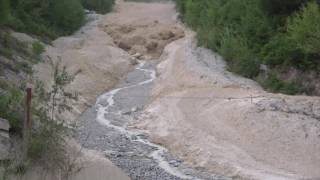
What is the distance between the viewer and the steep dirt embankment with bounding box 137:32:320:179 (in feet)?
77.5

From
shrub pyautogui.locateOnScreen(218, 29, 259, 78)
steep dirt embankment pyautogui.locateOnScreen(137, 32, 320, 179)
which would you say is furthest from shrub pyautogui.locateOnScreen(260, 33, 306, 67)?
steep dirt embankment pyautogui.locateOnScreen(137, 32, 320, 179)

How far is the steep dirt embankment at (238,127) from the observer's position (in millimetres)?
23625

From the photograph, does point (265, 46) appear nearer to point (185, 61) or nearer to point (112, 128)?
point (185, 61)

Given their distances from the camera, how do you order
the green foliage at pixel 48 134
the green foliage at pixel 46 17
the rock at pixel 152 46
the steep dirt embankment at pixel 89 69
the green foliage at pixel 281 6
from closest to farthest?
the green foliage at pixel 48 134 < the steep dirt embankment at pixel 89 69 < the green foliage at pixel 281 6 < the green foliage at pixel 46 17 < the rock at pixel 152 46

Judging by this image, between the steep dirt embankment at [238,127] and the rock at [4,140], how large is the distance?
775cm

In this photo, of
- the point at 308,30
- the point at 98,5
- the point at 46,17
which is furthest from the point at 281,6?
the point at 98,5

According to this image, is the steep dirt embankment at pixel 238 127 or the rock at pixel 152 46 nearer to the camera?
→ the steep dirt embankment at pixel 238 127

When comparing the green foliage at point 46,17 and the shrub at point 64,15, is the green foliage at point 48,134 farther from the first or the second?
the shrub at point 64,15

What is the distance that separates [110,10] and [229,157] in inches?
2039

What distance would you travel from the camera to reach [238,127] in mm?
26594

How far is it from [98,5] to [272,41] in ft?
132

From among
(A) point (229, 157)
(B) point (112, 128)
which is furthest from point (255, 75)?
(A) point (229, 157)

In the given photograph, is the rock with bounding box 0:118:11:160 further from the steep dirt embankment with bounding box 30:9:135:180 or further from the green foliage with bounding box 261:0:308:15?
the green foliage with bounding box 261:0:308:15

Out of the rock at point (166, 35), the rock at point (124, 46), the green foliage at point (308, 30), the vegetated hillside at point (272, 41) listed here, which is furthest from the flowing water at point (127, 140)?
the rock at point (166, 35)
